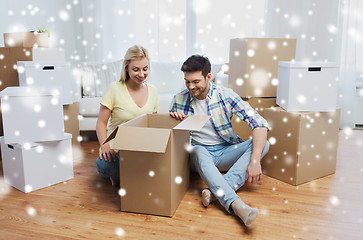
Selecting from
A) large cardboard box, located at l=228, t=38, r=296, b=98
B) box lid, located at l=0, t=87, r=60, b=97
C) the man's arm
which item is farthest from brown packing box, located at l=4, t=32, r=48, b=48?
the man's arm

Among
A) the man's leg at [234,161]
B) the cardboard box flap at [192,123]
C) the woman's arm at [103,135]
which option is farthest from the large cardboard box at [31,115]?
the man's leg at [234,161]

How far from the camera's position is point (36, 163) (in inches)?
70.1

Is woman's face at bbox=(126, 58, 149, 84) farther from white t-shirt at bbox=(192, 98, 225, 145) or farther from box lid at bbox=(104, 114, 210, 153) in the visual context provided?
box lid at bbox=(104, 114, 210, 153)

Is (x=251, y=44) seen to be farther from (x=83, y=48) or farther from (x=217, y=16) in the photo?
(x=83, y=48)

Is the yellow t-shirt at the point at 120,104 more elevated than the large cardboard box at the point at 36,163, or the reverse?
the yellow t-shirt at the point at 120,104

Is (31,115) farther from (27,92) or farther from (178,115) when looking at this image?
(178,115)

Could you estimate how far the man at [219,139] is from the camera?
1.57 meters

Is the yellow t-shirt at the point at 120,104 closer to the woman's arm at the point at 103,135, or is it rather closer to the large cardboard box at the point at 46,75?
the woman's arm at the point at 103,135

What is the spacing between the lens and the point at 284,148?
1896mm

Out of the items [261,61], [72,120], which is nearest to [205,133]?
[261,61]

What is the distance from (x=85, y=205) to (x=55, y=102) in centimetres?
57

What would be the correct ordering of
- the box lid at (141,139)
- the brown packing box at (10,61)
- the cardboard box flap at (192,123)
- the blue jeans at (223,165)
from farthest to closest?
1. the brown packing box at (10,61)
2. the blue jeans at (223,165)
3. the cardboard box flap at (192,123)
4. the box lid at (141,139)

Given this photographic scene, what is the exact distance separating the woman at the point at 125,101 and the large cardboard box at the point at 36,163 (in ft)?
0.71

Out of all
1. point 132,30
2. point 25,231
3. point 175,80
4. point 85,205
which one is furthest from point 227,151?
point 132,30
